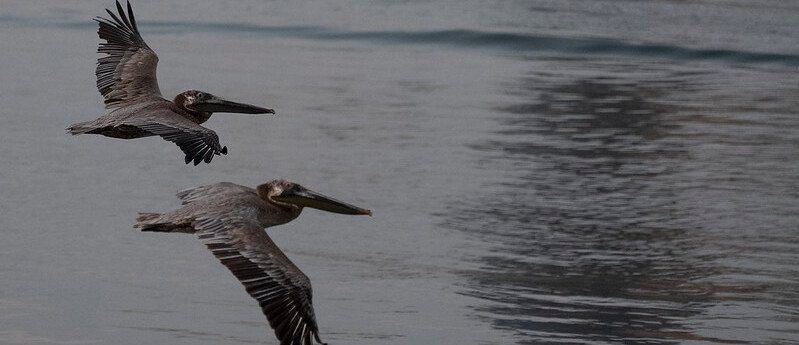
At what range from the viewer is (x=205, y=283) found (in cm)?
933

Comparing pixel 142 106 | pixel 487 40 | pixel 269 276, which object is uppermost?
pixel 142 106

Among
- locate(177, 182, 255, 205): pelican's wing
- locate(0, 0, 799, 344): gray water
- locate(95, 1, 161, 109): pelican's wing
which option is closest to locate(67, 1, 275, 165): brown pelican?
locate(95, 1, 161, 109): pelican's wing

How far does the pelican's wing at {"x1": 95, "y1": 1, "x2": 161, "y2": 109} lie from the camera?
28.5ft

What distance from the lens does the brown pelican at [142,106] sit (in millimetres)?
7527

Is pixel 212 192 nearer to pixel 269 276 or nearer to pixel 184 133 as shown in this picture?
pixel 184 133

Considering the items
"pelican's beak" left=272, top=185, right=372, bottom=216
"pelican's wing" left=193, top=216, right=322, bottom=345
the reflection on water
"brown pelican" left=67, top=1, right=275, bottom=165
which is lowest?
the reflection on water

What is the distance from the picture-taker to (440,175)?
12383 mm

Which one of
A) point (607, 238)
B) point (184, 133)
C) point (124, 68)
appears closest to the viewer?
point (184, 133)

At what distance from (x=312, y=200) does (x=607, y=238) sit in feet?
12.3

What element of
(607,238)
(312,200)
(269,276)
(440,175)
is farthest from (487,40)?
(269,276)

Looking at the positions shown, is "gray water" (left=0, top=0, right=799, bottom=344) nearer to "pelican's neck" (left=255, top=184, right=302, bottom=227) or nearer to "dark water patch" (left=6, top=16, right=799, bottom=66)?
"dark water patch" (left=6, top=16, right=799, bottom=66)

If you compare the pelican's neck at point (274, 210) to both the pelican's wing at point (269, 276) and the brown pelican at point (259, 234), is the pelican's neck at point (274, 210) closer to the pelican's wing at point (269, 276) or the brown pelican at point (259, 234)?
the brown pelican at point (259, 234)

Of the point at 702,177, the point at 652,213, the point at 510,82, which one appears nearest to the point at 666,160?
the point at 702,177

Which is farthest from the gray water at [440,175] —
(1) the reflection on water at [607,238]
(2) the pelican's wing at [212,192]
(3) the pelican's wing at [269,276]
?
(3) the pelican's wing at [269,276]
